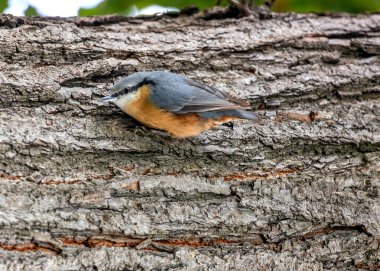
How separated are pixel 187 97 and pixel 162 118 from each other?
0.51 ft

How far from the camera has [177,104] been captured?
2838mm

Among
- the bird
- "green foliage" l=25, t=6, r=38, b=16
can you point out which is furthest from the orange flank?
"green foliage" l=25, t=6, r=38, b=16

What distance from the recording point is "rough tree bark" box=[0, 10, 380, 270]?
7.62 ft

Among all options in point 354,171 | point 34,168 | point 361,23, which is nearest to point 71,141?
point 34,168

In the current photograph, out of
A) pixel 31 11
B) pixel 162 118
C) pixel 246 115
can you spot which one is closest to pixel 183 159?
pixel 162 118

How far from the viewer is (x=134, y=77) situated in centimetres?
275

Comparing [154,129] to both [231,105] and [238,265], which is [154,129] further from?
[238,265]

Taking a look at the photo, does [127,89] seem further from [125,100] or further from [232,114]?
[232,114]

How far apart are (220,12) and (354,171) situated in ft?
4.31

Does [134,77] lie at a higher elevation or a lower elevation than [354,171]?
higher

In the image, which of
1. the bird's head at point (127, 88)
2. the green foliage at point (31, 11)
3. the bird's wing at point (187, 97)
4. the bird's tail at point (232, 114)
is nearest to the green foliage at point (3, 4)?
the green foliage at point (31, 11)

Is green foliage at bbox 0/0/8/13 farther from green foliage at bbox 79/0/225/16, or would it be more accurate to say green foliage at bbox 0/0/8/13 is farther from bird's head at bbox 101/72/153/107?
bird's head at bbox 101/72/153/107

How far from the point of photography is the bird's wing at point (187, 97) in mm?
2797

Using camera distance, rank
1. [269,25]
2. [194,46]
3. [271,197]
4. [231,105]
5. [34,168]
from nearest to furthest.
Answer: [34,168] → [271,197] → [231,105] → [194,46] → [269,25]
